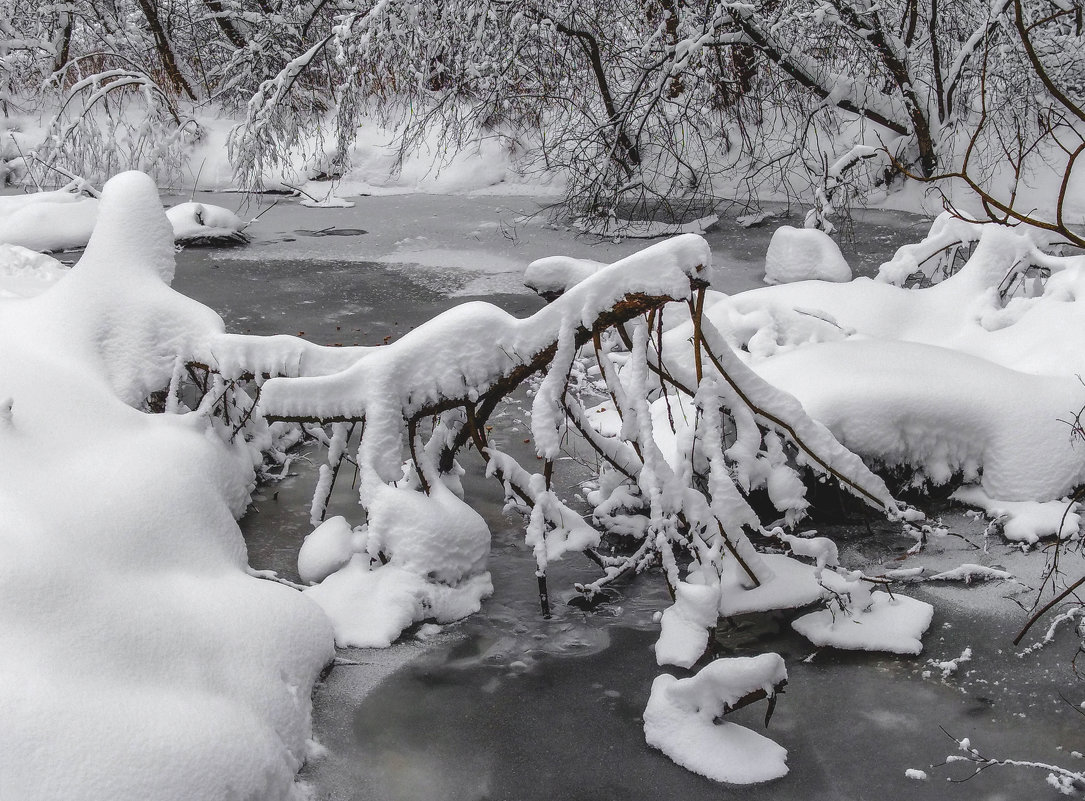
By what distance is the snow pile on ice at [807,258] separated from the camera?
9383 millimetres

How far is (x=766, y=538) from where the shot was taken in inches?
196

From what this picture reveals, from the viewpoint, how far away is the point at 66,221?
12242mm

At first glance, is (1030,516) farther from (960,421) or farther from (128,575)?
(128,575)

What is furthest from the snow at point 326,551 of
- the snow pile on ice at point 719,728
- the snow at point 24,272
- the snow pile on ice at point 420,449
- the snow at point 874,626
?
the snow at point 24,272

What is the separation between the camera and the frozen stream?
338 centimetres

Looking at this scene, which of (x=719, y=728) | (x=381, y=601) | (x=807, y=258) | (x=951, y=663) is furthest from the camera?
(x=807, y=258)

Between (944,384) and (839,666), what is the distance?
2.00 meters

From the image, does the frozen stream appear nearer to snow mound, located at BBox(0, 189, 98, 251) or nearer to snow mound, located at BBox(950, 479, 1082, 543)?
snow mound, located at BBox(950, 479, 1082, 543)

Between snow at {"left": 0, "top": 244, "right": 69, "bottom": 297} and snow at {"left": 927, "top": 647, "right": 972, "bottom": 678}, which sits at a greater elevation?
snow at {"left": 0, "top": 244, "right": 69, "bottom": 297}

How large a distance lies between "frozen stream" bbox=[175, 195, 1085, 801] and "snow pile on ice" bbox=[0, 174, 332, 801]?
11.9 inches

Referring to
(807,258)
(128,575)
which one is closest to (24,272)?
(128,575)

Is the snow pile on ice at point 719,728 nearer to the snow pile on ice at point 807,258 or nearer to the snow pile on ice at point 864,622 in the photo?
the snow pile on ice at point 864,622

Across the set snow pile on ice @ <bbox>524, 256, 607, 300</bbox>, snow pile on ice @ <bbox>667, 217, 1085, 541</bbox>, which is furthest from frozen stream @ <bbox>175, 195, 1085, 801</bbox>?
snow pile on ice @ <bbox>524, 256, 607, 300</bbox>

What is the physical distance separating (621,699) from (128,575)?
186cm
